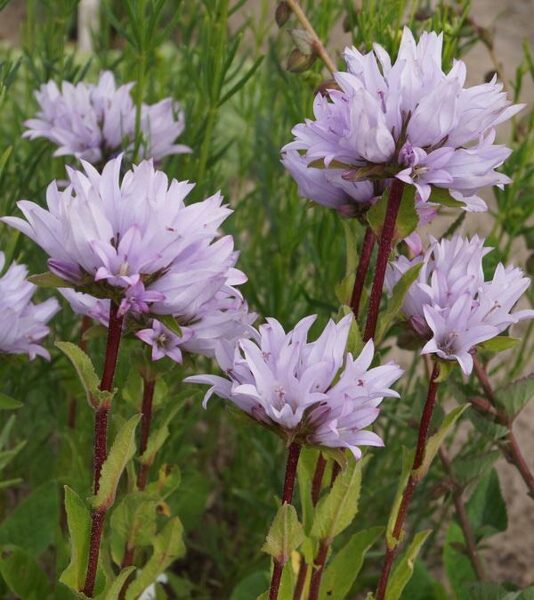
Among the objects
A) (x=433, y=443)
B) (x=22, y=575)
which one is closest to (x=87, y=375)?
(x=433, y=443)

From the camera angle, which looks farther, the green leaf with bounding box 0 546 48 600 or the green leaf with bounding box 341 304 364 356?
the green leaf with bounding box 0 546 48 600

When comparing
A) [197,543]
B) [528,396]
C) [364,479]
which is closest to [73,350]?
[528,396]

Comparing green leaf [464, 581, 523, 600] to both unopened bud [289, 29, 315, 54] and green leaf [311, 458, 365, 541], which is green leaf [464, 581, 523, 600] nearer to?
green leaf [311, 458, 365, 541]

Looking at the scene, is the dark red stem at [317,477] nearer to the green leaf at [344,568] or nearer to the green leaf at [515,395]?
the green leaf at [344,568]

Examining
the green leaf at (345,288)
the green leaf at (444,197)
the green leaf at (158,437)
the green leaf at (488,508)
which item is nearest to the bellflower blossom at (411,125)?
the green leaf at (444,197)

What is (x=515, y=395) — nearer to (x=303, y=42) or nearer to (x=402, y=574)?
(x=402, y=574)

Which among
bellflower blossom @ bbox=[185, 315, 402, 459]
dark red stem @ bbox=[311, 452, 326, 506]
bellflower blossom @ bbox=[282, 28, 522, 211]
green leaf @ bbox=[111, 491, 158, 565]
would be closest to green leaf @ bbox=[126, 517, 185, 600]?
green leaf @ bbox=[111, 491, 158, 565]
